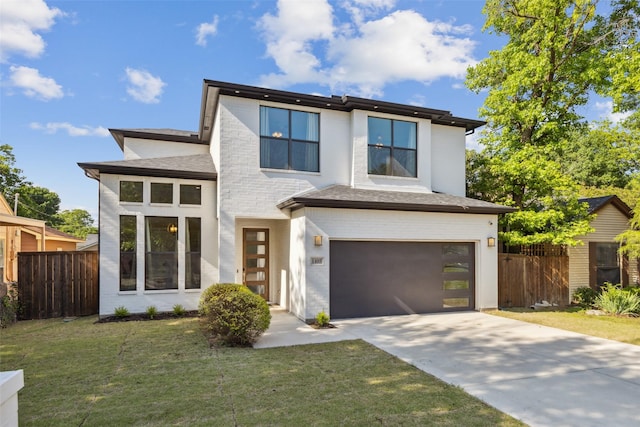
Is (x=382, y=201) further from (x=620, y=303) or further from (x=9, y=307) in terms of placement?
(x=9, y=307)

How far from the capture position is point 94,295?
Answer: 34.0 ft

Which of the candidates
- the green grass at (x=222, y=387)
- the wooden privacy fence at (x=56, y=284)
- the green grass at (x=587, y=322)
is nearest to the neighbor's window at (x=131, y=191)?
the wooden privacy fence at (x=56, y=284)

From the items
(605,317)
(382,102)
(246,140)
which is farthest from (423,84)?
(605,317)

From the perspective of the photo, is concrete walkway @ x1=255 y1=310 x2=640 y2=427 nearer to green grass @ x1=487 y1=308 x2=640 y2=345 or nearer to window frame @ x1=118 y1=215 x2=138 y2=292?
green grass @ x1=487 y1=308 x2=640 y2=345

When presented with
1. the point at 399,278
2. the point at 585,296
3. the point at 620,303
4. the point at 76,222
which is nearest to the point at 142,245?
the point at 399,278

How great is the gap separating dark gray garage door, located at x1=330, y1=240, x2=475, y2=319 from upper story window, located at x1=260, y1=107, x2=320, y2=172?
9.63 feet

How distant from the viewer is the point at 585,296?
12391 millimetres

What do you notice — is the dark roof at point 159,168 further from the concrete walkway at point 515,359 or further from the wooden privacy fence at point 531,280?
the wooden privacy fence at point 531,280

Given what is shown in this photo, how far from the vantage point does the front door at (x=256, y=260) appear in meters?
11.8

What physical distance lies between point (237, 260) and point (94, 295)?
426 centimetres

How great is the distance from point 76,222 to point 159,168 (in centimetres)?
6200

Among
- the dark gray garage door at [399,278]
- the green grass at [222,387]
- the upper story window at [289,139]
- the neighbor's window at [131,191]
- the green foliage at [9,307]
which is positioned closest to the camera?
the green grass at [222,387]

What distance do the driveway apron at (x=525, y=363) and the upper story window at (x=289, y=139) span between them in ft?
16.3

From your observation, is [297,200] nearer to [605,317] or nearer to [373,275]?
[373,275]
